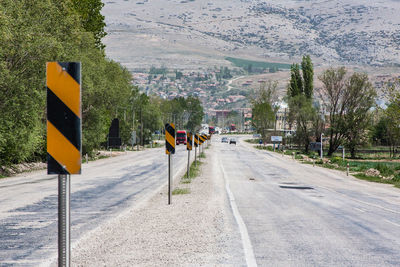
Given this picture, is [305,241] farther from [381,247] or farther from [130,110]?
[130,110]

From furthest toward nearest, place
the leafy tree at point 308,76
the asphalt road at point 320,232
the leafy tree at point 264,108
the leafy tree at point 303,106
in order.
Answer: the leafy tree at point 264,108 < the leafy tree at point 308,76 < the leafy tree at point 303,106 < the asphalt road at point 320,232

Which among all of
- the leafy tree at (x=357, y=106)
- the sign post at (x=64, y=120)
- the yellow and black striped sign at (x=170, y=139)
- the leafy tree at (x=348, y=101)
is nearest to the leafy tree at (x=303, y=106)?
the leafy tree at (x=348, y=101)

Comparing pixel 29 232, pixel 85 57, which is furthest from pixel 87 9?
pixel 29 232

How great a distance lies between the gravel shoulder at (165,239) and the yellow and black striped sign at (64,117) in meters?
3.62

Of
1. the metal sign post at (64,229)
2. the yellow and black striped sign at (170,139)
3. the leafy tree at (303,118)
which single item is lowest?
the metal sign post at (64,229)

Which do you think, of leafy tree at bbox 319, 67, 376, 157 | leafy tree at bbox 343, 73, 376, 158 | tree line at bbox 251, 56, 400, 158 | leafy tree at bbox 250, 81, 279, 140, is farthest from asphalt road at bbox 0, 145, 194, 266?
leafy tree at bbox 250, 81, 279, 140

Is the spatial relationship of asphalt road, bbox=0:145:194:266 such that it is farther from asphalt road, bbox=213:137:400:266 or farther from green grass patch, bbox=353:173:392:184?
green grass patch, bbox=353:173:392:184

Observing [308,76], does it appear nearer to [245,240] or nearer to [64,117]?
[245,240]

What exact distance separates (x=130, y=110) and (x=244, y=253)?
90.9m

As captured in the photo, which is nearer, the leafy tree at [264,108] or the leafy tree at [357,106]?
the leafy tree at [357,106]

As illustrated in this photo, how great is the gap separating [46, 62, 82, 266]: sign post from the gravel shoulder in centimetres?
360

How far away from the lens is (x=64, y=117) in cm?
509

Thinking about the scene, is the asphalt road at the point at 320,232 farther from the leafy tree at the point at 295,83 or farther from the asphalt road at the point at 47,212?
the leafy tree at the point at 295,83

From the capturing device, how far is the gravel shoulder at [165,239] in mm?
8594
